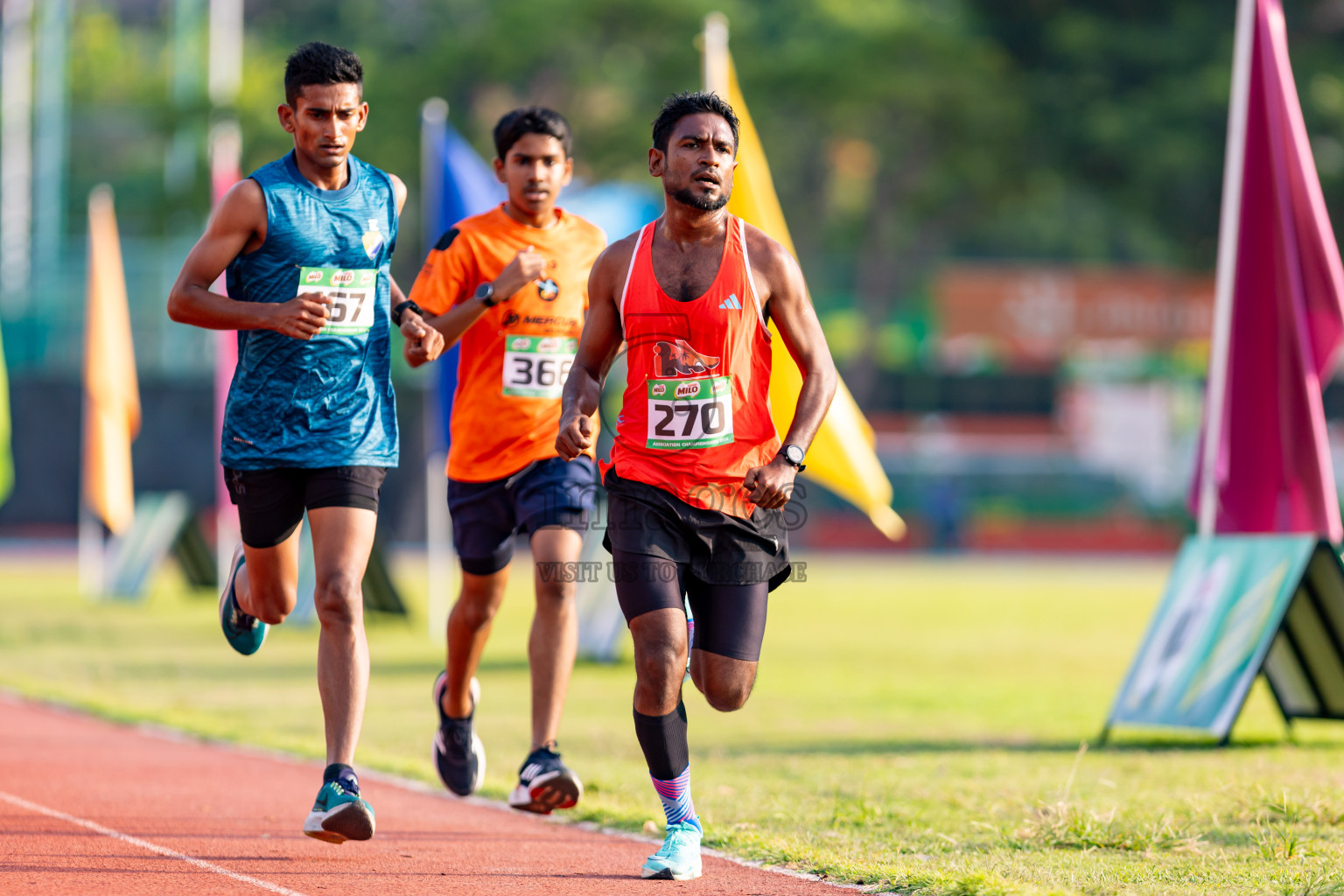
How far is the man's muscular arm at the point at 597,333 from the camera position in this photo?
5645mm

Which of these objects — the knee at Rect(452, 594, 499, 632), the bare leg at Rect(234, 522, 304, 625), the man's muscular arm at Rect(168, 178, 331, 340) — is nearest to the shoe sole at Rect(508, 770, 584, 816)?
the knee at Rect(452, 594, 499, 632)

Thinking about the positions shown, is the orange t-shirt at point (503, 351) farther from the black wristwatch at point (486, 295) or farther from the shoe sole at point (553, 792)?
the shoe sole at point (553, 792)

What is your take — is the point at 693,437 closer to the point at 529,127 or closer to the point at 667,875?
the point at 667,875

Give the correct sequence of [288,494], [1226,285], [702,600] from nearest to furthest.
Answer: [702,600]
[288,494]
[1226,285]

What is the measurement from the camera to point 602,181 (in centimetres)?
3472

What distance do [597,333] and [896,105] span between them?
108 feet

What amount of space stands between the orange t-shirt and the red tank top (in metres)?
1.31

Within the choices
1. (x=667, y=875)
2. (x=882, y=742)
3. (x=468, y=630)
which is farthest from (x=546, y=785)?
(x=882, y=742)

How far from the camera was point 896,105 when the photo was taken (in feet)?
123

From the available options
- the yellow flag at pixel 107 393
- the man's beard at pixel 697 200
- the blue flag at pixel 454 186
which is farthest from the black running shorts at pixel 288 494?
the yellow flag at pixel 107 393

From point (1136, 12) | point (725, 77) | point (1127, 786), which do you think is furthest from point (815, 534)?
point (1127, 786)

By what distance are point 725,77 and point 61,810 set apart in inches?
257

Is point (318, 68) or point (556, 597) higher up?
point (318, 68)

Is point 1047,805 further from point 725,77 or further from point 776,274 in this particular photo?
point 725,77
